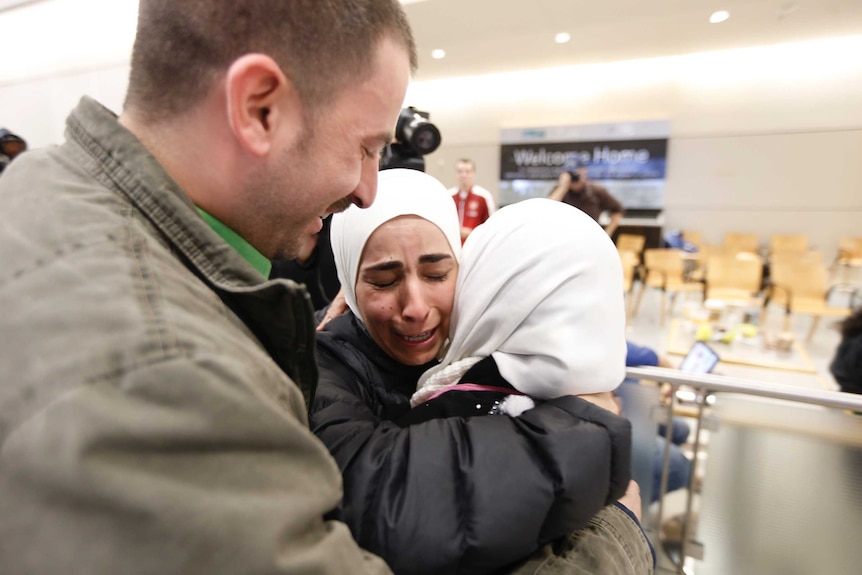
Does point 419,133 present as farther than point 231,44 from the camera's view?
Yes

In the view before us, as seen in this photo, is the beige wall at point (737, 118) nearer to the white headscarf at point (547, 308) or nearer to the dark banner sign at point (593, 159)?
the dark banner sign at point (593, 159)

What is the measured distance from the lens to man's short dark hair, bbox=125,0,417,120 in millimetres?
541

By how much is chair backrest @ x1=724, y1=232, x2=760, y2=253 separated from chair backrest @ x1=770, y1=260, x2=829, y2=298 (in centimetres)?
218

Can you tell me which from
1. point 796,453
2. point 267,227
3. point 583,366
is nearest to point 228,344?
point 267,227

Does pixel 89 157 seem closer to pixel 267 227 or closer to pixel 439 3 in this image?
pixel 267 227

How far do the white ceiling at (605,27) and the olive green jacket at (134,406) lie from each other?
5.30 metres

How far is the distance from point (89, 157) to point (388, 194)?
27.3 inches

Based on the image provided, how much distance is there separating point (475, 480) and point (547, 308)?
324mm

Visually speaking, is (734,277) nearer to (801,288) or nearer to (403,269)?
(801,288)

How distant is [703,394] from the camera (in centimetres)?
158

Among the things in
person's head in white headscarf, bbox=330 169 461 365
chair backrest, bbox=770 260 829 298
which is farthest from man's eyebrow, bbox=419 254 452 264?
chair backrest, bbox=770 260 829 298

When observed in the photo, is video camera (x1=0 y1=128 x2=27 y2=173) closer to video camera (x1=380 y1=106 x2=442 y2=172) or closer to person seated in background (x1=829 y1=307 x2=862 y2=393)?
video camera (x1=380 y1=106 x2=442 y2=172)

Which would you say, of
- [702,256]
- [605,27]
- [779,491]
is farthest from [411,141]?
Answer: [702,256]

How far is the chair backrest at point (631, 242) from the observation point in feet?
25.6
